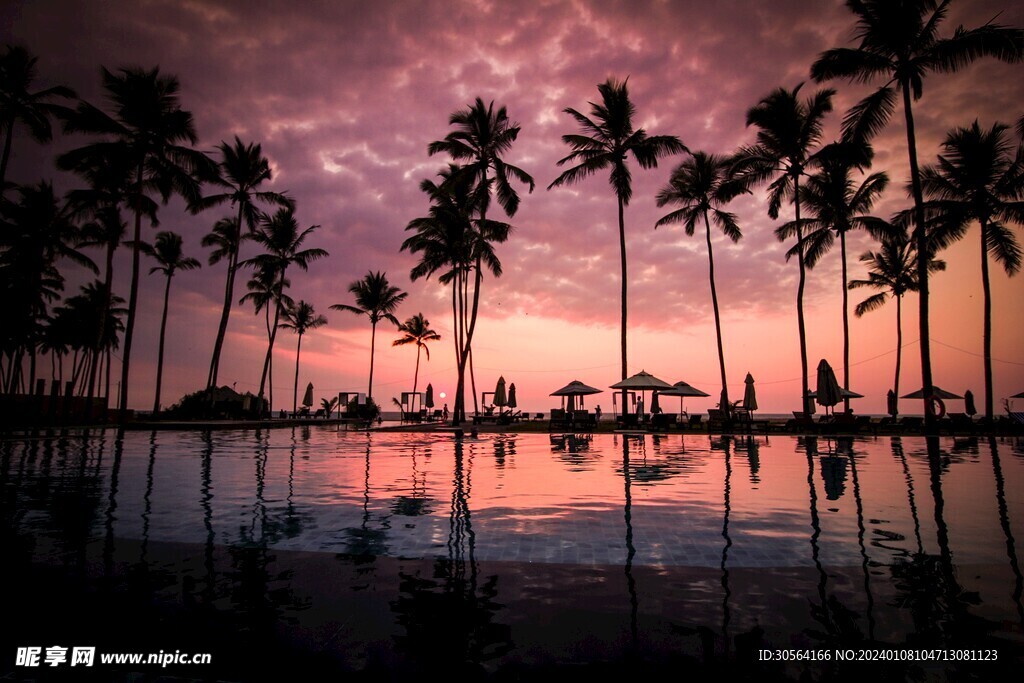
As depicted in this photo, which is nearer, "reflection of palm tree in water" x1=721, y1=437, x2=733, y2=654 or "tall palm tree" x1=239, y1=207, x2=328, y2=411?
"reflection of palm tree in water" x1=721, y1=437, x2=733, y2=654

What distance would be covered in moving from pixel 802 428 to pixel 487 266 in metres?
19.7

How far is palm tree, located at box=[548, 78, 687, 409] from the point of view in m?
26.6

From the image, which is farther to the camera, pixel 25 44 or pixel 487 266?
pixel 487 266

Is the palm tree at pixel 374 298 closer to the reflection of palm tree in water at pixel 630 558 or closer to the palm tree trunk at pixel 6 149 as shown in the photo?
the palm tree trunk at pixel 6 149

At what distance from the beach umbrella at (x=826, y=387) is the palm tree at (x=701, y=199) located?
7.21 meters

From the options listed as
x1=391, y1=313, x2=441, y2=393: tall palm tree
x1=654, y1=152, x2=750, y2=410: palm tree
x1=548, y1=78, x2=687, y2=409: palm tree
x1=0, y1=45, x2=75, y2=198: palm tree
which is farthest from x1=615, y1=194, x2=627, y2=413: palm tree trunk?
x1=391, y1=313, x2=441, y2=393: tall palm tree

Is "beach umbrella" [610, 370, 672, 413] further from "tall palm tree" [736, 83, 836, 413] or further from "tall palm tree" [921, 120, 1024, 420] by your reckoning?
"tall palm tree" [921, 120, 1024, 420]

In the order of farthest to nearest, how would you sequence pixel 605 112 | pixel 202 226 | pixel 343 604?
1. pixel 202 226
2. pixel 605 112
3. pixel 343 604

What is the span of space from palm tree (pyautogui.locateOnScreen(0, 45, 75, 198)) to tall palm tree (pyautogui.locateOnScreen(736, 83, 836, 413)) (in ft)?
115

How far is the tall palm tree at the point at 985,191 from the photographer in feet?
77.5

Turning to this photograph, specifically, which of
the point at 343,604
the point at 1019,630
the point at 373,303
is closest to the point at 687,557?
the point at 1019,630

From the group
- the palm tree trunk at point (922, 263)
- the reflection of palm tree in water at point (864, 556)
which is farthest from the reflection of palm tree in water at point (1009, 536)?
the palm tree trunk at point (922, 263)

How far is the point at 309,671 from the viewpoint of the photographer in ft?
8.34

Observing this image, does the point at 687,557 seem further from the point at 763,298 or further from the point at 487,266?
the point at 763,298
